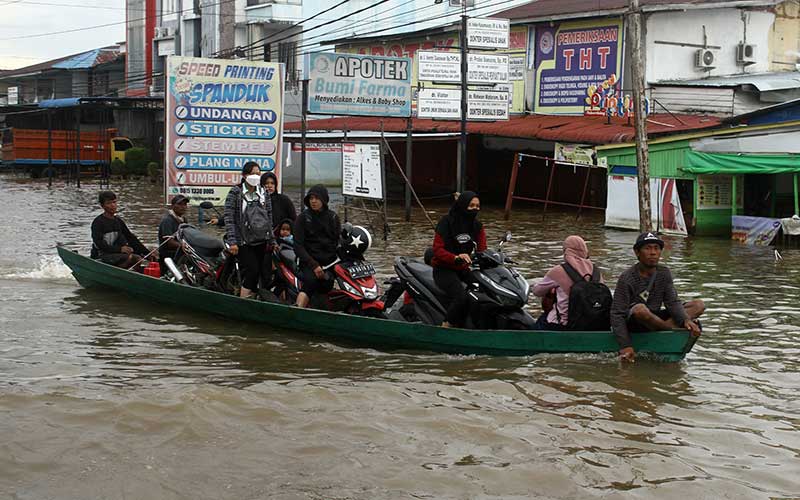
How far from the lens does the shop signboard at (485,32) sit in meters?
24.6

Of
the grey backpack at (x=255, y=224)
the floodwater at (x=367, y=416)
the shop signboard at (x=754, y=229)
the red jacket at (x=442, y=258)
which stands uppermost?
the grey backpack at (x=255, y=224)

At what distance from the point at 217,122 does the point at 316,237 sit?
9.62 metres

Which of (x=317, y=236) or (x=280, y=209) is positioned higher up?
(x=280, y=209)

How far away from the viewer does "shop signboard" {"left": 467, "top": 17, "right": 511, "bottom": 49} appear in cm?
2459

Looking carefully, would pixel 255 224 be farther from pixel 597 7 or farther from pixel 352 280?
pixel 597 7

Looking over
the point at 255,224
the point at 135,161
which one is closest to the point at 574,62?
the point at 255,224

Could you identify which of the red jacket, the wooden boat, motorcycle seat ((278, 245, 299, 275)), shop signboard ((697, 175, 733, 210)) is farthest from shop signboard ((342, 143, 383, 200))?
the red jacket

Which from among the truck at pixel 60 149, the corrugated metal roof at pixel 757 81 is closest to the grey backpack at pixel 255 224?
the corrugated metal roof at pixel 757 81

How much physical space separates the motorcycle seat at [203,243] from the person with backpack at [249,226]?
106cm

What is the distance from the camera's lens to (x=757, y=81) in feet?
89.7

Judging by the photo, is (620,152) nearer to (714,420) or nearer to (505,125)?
(505,125)

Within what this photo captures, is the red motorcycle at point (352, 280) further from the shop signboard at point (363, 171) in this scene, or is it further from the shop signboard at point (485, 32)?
the shop signboard at point (485, 32)

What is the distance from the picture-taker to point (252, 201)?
11.4 meters

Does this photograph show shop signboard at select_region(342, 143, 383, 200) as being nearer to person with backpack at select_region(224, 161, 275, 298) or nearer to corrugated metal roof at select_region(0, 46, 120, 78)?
person with backpack at select_region(224, 161, 275, 298)
